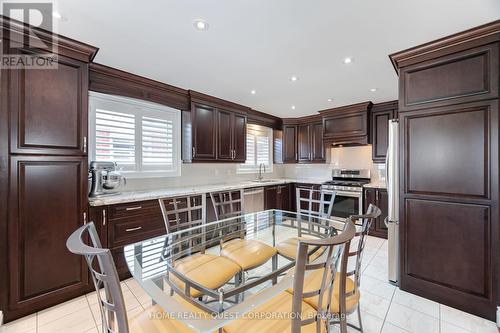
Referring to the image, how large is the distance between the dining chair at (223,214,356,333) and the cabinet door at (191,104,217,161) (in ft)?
8.83

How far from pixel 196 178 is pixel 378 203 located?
10.6 feet

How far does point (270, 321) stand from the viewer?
1.16 m

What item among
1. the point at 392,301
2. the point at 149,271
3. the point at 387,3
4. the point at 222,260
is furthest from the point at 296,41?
the point at 392,301

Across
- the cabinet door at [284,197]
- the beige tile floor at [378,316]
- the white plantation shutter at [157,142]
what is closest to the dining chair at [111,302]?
the beige tile floor at [378,316]

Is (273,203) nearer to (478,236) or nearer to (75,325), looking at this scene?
(478,236)

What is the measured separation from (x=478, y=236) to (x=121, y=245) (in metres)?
3.50

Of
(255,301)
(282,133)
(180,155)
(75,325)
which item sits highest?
(282,133)

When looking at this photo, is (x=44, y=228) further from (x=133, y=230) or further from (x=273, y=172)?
(x=273, y=172)

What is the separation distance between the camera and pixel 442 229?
2.11 meters

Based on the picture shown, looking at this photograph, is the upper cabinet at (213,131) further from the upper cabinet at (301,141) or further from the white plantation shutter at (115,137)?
the upper cabinet at (301,141)

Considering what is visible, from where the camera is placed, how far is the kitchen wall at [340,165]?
4.51m

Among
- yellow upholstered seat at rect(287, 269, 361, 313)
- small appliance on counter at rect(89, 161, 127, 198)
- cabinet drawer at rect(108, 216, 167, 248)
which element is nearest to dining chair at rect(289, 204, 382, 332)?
yellow upholstered seat at rect(287, 269, 361, 313)

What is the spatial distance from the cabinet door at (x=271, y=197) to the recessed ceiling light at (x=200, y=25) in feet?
10.6

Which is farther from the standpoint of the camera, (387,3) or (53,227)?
(53,227)
